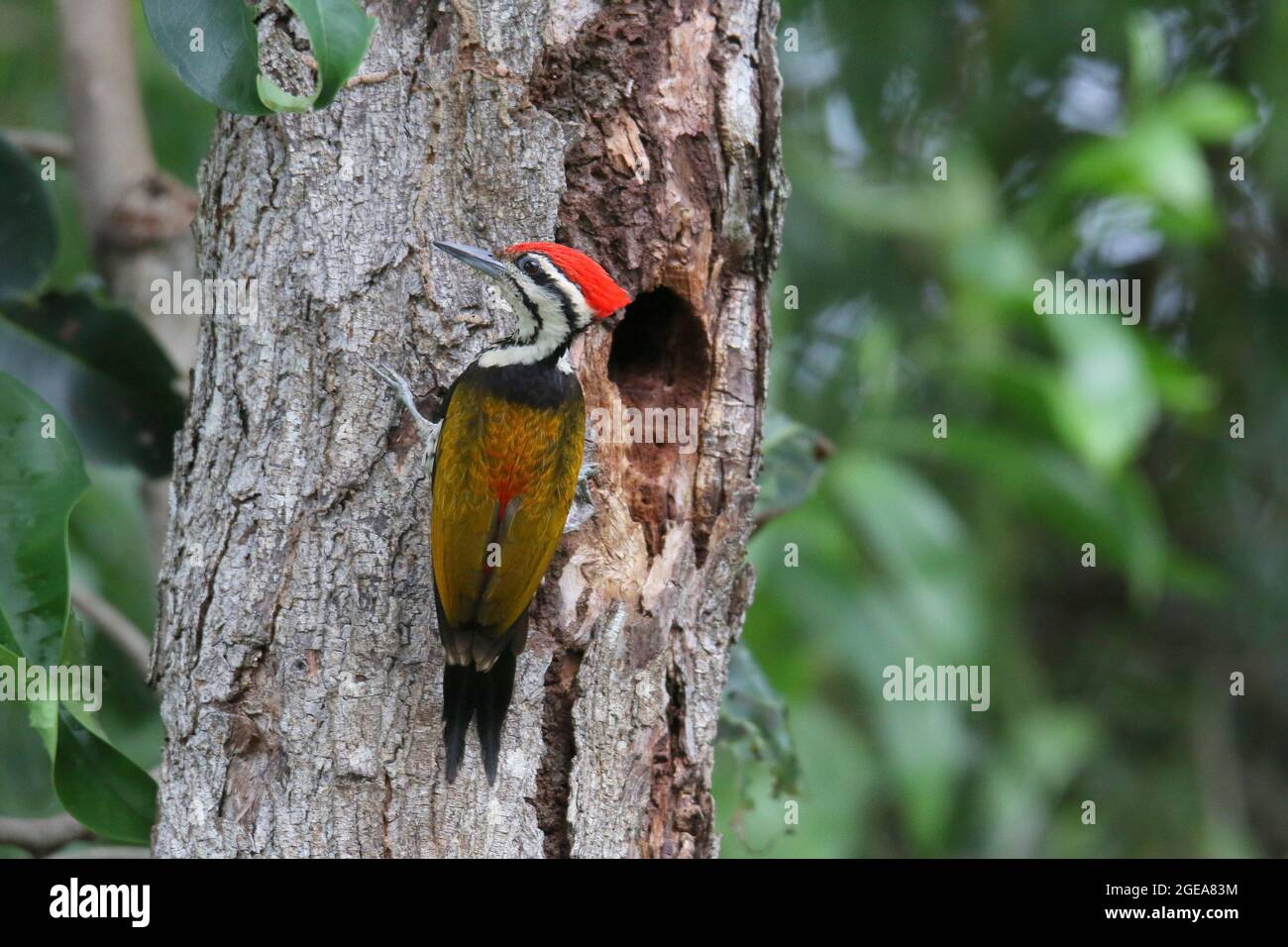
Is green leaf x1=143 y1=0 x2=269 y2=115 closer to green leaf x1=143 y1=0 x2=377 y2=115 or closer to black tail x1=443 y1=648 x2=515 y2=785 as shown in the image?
green leaf x1=143 y1=0 x2=377 y2=115

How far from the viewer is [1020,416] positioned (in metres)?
7.29

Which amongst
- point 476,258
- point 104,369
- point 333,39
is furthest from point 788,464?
point 333,39

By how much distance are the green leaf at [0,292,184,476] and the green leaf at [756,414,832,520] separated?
185 cm

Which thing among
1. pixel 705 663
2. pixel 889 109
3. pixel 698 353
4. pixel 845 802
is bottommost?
pixel 845 802

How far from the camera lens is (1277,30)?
685 cm

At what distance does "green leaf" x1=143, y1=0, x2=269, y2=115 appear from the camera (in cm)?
271

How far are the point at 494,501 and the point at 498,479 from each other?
6 centimetres

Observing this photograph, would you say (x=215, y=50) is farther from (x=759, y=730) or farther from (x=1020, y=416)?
(x=1020, y=416)

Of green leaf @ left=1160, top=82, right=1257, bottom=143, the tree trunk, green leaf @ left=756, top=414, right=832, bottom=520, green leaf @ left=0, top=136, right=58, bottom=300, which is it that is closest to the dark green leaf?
the tree trunk

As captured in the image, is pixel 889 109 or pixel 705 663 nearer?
pixel 705 663

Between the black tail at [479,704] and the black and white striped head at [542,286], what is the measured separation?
737mm
